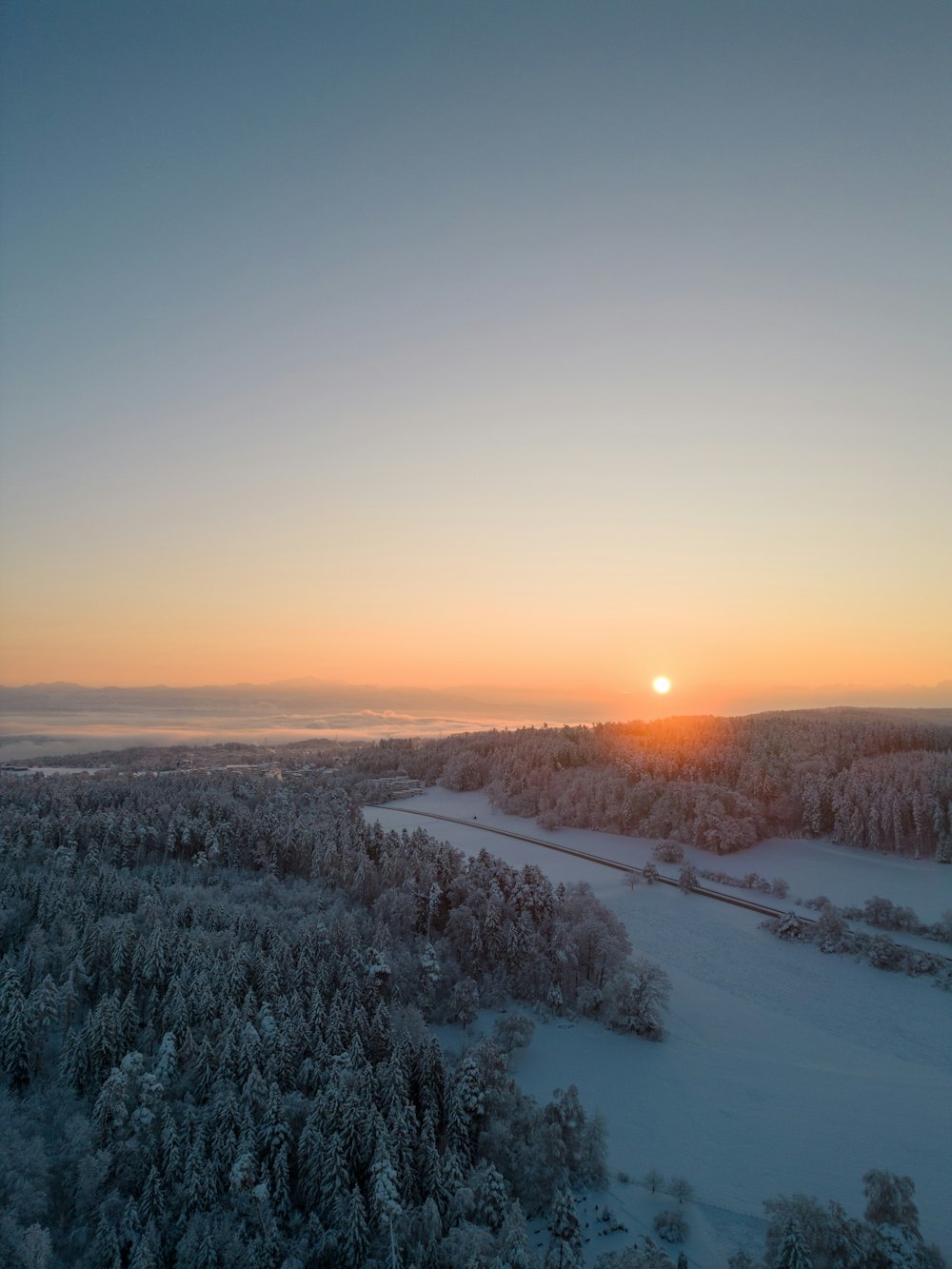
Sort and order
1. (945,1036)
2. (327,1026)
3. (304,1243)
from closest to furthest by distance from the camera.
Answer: (304,1243)
(327,1026)
(945,1036)

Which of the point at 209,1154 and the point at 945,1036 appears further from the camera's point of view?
the point at 945,1036

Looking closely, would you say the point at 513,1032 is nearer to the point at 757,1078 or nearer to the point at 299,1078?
the point at 299,1078

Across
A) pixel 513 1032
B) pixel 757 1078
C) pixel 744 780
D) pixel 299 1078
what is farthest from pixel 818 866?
pixel 299 1078

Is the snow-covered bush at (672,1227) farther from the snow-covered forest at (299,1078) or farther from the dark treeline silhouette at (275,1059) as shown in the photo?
the dark treeline silhouette at (275,1059)

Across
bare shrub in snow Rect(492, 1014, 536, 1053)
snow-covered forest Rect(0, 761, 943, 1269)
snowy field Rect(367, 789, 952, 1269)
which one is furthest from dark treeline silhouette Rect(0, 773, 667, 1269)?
snowy field Rect(367, 789, 952, 1269)

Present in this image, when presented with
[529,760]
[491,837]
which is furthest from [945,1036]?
[529,760]

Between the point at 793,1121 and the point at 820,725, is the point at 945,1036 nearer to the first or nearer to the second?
the point at 793,1121

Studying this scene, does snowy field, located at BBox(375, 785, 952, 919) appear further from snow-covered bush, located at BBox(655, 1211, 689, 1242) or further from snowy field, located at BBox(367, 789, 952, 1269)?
snow-covered bush, located at BBox(655, 1211, 689, 1242)
